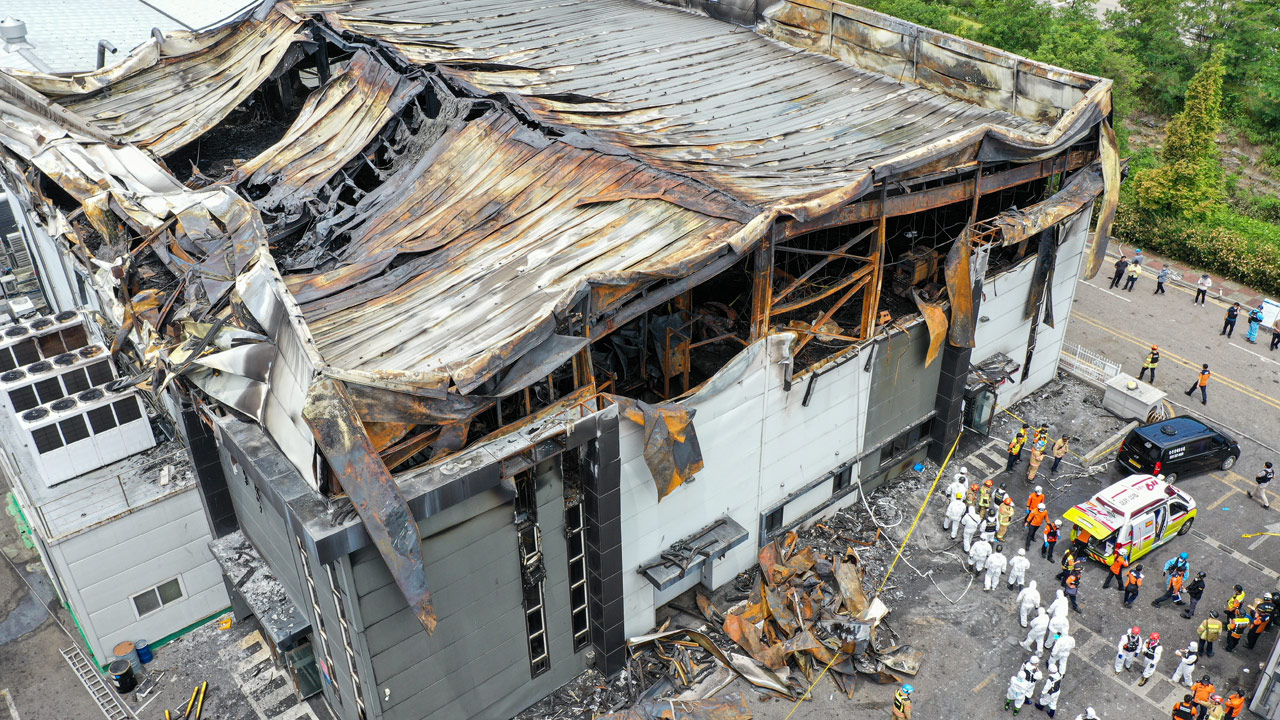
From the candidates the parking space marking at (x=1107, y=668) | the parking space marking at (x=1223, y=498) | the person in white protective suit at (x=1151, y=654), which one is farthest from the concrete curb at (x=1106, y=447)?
the person in white protective suit at (x=1151, y=654)

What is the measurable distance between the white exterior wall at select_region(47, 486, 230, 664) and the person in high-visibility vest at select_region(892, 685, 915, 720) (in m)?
17.2

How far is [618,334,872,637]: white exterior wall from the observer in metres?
23.3

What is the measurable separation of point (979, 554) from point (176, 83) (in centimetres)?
3327

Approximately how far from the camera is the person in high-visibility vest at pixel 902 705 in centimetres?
2264

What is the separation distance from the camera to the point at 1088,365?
3631 cm

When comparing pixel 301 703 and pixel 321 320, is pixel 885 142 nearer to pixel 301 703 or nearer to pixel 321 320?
pixel 321 320

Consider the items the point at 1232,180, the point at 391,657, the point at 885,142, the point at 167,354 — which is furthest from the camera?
the point at 1232,180

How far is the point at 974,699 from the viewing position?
23.6 meters

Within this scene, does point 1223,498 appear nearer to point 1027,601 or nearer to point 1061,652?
point 1027,601

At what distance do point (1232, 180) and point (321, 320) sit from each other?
48.4 meters

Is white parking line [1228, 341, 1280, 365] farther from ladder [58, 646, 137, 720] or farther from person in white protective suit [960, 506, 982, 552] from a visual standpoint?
ladder [58, 646, 137, 720]

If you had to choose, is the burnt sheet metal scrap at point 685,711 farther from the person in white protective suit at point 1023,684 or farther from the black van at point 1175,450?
the black van at point 1175,450

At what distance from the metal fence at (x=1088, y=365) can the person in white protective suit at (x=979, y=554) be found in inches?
452

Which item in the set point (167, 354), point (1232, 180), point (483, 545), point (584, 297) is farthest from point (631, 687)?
point (1232, 180)
